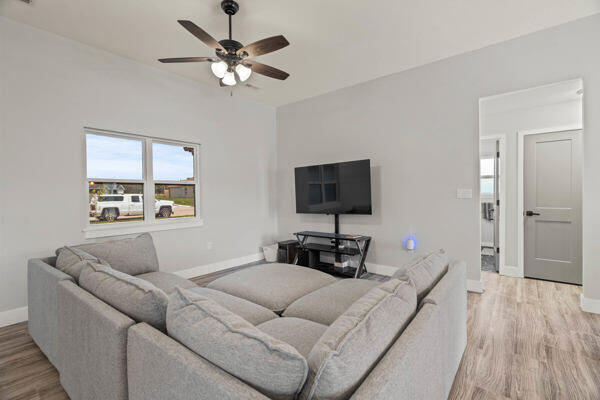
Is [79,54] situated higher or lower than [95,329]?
higher

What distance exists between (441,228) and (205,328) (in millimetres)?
3434

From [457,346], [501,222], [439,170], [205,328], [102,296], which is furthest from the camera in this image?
[501,222]

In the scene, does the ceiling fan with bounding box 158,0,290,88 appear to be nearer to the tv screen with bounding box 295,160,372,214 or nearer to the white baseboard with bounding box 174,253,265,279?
the tv screen with bounding box 295,160,372,214

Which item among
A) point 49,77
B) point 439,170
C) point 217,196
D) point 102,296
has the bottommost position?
point 102,296

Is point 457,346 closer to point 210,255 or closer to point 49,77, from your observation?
point 210,255

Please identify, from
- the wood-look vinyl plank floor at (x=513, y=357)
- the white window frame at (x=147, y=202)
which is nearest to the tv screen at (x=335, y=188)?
the white window frame at (x=147, y=202)

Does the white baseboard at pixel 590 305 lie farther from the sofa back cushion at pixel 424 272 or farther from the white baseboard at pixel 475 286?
the sofa back cushion at pixel 424 272

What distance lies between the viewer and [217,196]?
174 inches

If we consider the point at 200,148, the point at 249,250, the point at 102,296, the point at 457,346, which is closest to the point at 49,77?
the point at 200,148

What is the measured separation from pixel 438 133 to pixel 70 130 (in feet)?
14.2

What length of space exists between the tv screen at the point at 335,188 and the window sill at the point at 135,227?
5.71ft

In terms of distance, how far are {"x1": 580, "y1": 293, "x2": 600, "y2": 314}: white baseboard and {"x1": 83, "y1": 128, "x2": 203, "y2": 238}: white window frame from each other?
4.61 m

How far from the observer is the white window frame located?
126 inches

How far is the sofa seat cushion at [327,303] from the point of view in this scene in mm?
1748
